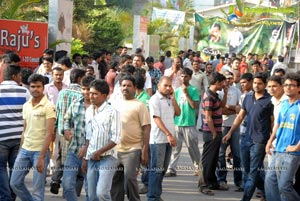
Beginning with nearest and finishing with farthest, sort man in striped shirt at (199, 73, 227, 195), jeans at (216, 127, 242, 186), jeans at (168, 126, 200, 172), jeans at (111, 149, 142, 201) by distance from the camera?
1. jeans at (111, 149, 142, 201)
2. man in striped shirt at (199, 73, 227, 195)
3. jeans at (216, 127, 242, 186)
4. jeans at (168, 126, 200, 172)

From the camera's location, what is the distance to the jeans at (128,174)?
836cm

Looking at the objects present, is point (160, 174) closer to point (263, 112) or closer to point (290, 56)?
point (263, 112)

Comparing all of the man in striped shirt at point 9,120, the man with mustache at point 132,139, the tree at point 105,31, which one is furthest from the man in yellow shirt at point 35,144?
the tree at point 105,31

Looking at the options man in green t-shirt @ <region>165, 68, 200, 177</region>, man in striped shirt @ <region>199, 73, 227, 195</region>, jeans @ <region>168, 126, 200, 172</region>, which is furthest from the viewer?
jeans @ <region>168, 126, 200, 172</region>

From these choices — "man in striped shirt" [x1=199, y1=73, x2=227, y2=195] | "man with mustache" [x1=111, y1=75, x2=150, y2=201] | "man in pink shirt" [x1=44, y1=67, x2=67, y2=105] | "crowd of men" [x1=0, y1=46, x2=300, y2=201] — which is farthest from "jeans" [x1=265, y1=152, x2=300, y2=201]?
"man in pink shirt" [x1=44, y1=67, x2=67, y2=105]

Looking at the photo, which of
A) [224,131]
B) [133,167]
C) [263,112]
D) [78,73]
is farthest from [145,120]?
[224,131]

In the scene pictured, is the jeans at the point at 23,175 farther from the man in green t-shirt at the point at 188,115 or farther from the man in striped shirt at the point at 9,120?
the man in green t-shirt at the point at 188,115

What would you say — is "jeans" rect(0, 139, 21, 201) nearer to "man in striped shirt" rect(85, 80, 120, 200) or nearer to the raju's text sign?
"man in striped shirt" rect(85, 80, 120, 200)

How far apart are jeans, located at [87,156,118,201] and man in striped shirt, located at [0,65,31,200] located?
1267 mm

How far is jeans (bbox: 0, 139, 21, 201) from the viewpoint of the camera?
841 cm

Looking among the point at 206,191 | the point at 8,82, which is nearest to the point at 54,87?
the point at 8,82

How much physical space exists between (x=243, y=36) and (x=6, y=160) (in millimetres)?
34212

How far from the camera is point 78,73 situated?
8.91 metres

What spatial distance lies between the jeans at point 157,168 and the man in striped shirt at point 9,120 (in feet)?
5.93
